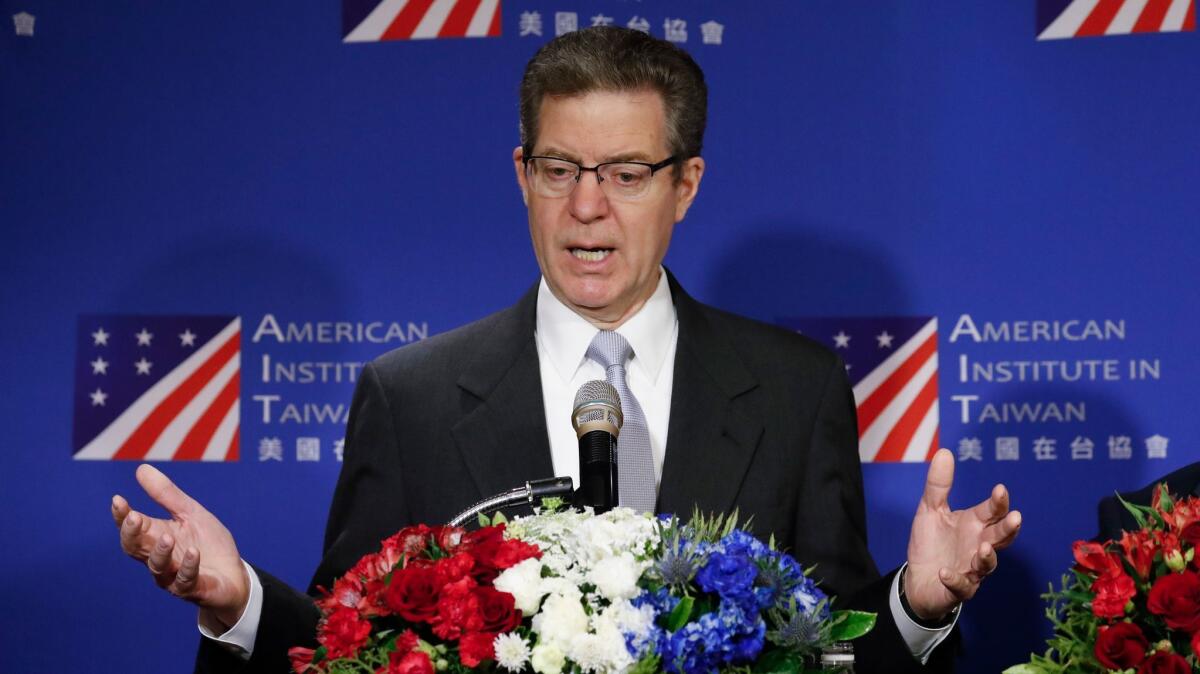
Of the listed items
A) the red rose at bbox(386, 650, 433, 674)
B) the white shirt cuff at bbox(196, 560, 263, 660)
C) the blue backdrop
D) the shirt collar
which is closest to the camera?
the red rose at bbox(386, 650, 433, 674)

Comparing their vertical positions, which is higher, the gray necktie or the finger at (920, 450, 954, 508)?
the gray necktie

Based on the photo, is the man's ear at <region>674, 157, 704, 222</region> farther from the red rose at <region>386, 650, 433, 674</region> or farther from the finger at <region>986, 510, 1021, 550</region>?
the red rose at <region>386, 650, 433, 674</region>

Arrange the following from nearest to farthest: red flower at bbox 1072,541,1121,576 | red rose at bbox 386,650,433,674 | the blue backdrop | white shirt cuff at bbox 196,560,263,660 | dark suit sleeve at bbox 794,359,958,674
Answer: red rose at bbox 386,650,433,674
red flower at bbox 1072,541,1121,576
white shirt cuff at bbox 196,560,263,660
dark suit sleeve at bbox 794,359,958,674
the blue backdrop

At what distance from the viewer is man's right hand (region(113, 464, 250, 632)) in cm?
171

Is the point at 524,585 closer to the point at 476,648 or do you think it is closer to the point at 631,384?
the point at 476,648

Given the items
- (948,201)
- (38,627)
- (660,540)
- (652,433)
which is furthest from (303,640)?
(948,201)

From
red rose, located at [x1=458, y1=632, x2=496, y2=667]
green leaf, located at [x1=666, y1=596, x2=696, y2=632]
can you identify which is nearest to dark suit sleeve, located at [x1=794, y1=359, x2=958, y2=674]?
green leaf, located at [x1=666, y1=596, x2=696, y2=632]

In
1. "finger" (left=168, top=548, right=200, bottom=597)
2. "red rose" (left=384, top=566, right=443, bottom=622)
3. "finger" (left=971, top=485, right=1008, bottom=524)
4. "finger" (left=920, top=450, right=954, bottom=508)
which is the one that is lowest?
"red rose" (left=384, top=566, right=443, bottom=622)

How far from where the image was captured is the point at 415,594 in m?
1.37

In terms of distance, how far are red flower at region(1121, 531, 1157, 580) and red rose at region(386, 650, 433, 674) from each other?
0.90 m

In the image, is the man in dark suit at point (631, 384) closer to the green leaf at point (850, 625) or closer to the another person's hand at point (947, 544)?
the another person's hand at point (947, 544)

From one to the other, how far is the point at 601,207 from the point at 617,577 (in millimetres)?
1022

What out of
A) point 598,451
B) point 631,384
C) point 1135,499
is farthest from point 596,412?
point 1135,499

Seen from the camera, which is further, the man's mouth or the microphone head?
the man's mouth
